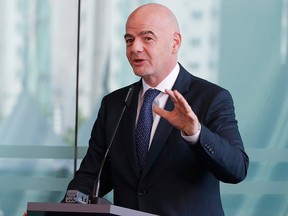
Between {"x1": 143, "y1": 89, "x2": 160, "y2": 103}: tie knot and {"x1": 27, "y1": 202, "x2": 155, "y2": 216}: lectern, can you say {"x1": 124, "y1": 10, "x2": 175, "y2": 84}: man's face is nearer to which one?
{"x1": 143, "y1": 89, "x2": 160, "y2": 103}: tie knot

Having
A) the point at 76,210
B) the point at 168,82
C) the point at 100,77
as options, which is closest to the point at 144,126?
the point at 168,82

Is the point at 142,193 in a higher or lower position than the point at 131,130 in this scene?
lower

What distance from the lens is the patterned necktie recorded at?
310cm

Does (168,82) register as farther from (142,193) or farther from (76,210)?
(76,210)

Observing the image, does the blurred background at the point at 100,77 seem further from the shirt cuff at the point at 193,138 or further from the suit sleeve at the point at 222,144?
the shirt cuff at the point at 193,138

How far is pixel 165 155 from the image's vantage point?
304 centimetres

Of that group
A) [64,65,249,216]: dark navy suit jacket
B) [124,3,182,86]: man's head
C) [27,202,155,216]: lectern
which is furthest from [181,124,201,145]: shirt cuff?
[124,3,182,86]: man's head

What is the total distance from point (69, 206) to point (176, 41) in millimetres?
982

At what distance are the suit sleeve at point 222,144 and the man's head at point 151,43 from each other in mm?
238

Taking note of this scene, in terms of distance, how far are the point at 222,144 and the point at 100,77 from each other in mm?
1408

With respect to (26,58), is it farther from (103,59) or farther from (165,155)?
(165,155)

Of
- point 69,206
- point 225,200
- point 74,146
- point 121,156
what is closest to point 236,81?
point 225,200

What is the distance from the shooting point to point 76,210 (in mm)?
2459

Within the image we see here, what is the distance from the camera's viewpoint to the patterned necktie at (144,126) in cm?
310
